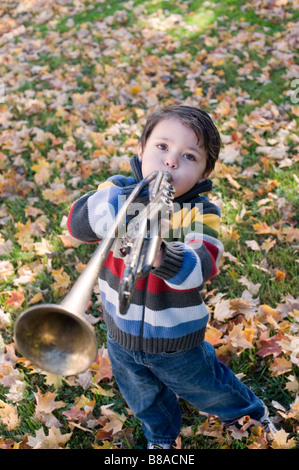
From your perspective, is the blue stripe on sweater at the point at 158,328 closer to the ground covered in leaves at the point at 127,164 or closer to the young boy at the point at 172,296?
the young boy at the point at 172,296

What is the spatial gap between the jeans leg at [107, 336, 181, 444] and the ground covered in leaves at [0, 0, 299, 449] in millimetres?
122

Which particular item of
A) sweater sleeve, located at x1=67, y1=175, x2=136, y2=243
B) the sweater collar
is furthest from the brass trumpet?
the sweater collar

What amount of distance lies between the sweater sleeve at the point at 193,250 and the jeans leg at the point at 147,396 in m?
0.56

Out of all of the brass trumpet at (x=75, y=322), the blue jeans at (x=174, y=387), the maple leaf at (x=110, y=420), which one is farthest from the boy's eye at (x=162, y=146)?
the maple leaf at (x=110, y=420)

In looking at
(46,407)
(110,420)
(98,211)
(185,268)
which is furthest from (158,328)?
(46,407)

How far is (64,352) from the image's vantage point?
4.68ft

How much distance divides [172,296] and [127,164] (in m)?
2.79

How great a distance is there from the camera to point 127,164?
179 inches

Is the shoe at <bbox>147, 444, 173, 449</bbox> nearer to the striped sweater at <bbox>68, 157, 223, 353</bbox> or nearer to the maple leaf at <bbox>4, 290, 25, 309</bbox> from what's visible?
the striped sweater at <bbox>68, 157, 223, 353</bbox>

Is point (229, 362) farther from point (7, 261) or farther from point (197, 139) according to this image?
point (7, 261)

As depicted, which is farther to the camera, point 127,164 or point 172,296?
point 127,164

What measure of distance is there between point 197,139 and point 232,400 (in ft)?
4.57

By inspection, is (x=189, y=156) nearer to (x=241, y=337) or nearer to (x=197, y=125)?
(x=197, y=125)

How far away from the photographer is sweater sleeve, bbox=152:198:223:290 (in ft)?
5.49
